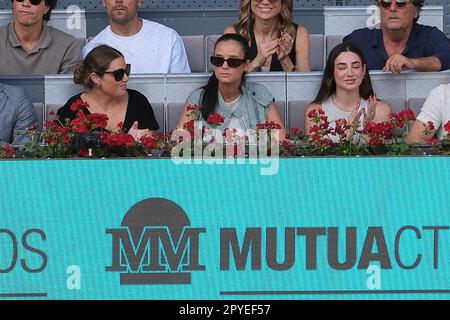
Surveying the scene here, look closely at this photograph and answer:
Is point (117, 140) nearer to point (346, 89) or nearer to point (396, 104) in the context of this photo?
point (346, 89)

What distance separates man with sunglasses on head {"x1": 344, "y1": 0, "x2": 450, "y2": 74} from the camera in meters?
8.72

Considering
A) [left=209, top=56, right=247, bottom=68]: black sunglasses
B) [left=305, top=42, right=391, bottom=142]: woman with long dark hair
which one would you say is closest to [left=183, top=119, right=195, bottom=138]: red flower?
[left=209, top=56, right=247, bottom=68]: black sunglasses

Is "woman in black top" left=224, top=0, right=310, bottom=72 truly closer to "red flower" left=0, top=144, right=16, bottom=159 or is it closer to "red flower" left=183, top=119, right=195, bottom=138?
"red flower" left=183, top=119, right=195, bottom=138

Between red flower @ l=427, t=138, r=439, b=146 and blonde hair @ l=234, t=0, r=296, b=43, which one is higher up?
blonde hair @ l=234, t=0, r=296, b=43

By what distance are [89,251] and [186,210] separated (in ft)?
1.81

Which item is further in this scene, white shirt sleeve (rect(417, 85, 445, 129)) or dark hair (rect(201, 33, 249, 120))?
dark hair (rect(201, 33, 249, 120))

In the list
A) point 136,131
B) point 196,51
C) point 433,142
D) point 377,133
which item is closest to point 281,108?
point 136,131

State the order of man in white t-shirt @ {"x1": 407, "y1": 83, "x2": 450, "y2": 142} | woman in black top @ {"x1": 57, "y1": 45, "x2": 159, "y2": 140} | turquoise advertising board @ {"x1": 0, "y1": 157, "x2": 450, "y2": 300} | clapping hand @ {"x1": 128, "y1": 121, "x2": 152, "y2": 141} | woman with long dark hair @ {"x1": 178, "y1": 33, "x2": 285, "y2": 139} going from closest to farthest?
1. turquoise advertising board @ {"x1": 0, "y1": 157, "x2": 450, "y2": 300}
2. clapping hand @ {"x1": 128, "y1": 121, "x2": 152, "y2": 141}
3. man in white t-shirt @ {"x1": 407, "y1": 83, "x2": 450, "y2": 142}
4. woman with long dark hair @ {"x1": 178, "y1": 33, "x2": 285, "y2": 139}
5. woman in black top @ {"x1": 57, "y1": 45, "x2": 159, "y2": 140}

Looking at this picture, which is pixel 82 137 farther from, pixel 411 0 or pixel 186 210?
pixel 411 0

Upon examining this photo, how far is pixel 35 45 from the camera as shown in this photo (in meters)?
8.99

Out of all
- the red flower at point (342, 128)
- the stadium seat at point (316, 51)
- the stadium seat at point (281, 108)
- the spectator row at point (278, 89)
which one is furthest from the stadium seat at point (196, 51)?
the red flower at point (342, 128)

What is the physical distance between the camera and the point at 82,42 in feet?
30.7

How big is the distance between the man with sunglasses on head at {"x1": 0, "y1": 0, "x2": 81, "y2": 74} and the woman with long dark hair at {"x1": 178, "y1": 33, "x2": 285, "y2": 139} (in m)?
1.31
